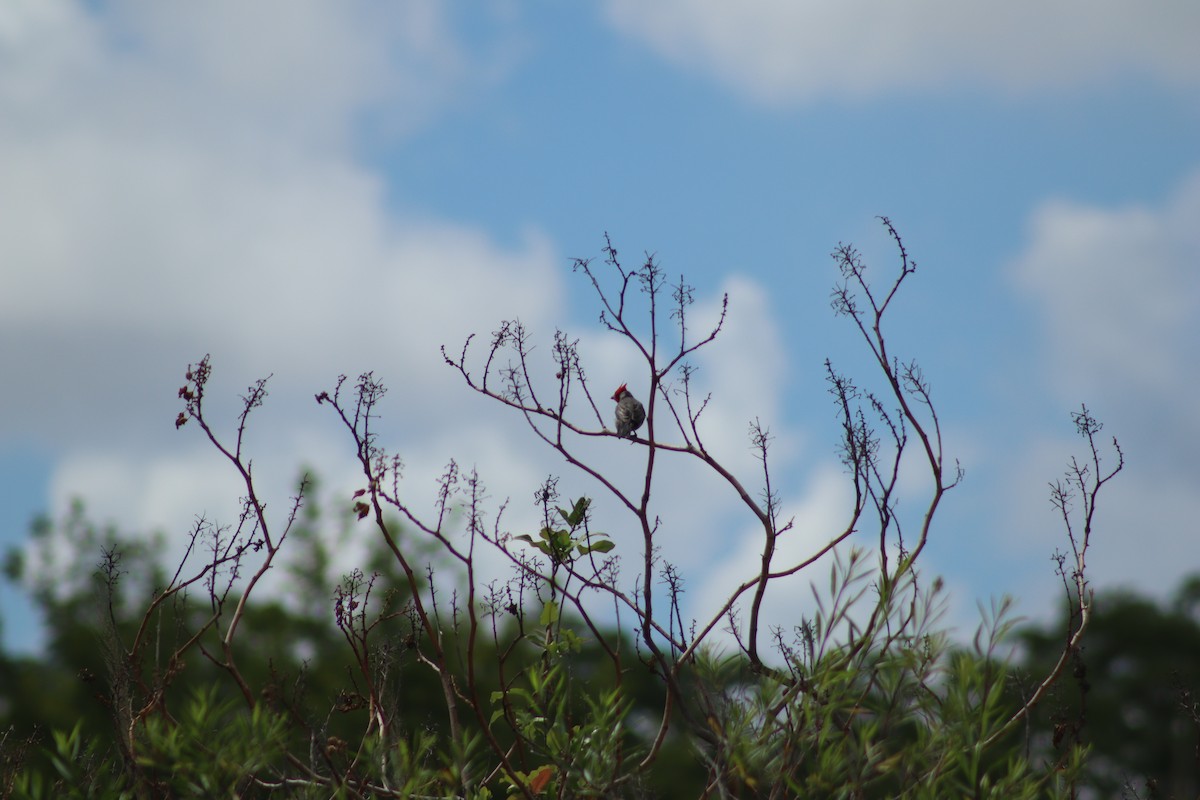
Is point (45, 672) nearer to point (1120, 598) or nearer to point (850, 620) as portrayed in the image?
point (850, 620)

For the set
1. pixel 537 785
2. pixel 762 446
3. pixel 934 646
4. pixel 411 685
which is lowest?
pixel 537 785

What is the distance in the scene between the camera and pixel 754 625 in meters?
3.59

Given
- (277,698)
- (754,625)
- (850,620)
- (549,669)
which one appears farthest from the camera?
(549,669)

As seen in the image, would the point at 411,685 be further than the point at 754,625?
Yes

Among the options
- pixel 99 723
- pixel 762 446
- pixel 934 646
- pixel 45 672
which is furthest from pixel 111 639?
pixel 45 672

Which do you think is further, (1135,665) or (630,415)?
(1135,665)

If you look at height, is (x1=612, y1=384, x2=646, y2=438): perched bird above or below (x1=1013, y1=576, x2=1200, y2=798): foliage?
Result: below

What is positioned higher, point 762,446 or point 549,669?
point 762,446

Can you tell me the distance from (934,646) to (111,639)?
2.51 meters

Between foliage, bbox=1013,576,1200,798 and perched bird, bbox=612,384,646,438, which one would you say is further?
foliage, bbox=1013,576,1200,798

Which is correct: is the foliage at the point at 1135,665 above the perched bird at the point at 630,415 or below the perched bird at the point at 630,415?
above

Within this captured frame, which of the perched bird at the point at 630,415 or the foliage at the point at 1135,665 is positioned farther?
the foliage at the point at 1135,665

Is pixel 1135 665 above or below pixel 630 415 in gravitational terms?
above

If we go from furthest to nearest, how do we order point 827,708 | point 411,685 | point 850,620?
point 411,685 → point 850,620 → point 827,708
